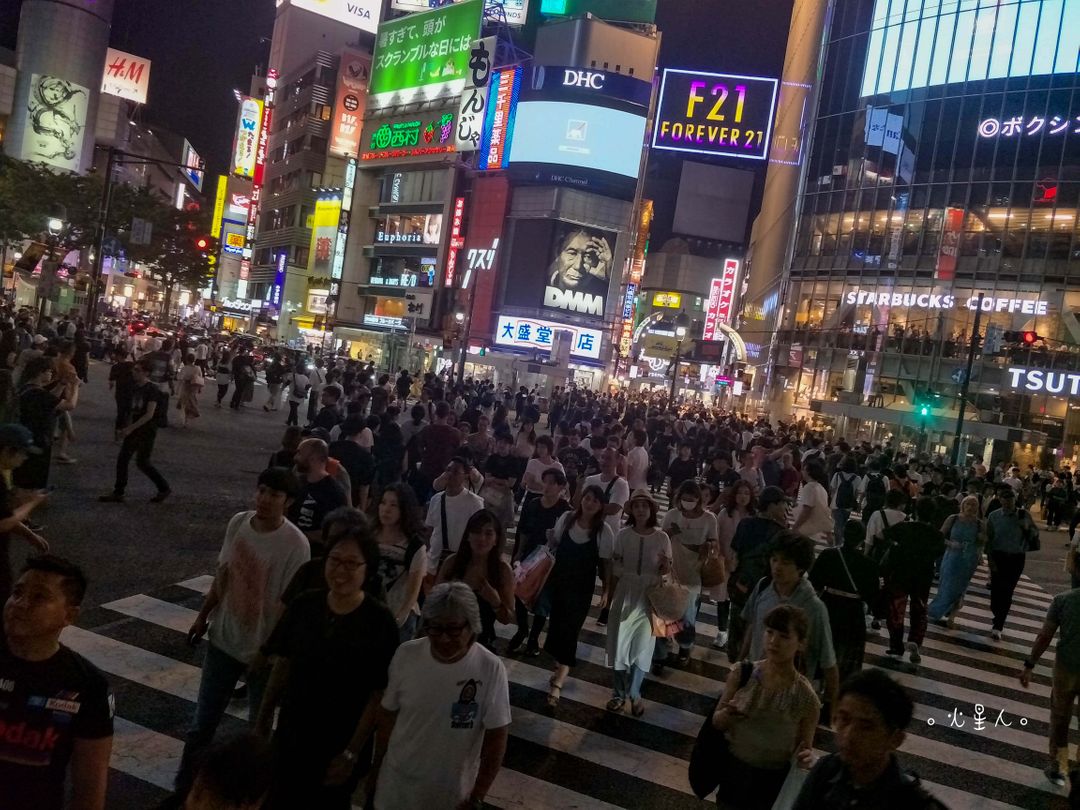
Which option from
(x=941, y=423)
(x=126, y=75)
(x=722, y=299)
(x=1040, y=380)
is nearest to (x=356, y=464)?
(x=1040, y=380)

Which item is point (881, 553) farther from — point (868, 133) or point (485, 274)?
point (485, 274)

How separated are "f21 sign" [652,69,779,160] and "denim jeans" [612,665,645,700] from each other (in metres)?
45.3

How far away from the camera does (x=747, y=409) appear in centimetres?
6356

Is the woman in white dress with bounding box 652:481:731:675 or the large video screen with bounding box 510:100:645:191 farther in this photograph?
the large video screen with bounding box 510:100:645:191

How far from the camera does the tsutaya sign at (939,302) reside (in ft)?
135

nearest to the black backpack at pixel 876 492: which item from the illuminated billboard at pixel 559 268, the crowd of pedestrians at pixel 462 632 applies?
the crowd of pedestrians at pixel 462 632

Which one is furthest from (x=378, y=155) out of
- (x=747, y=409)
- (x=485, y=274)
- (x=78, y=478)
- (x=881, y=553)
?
(x=881, y=553)

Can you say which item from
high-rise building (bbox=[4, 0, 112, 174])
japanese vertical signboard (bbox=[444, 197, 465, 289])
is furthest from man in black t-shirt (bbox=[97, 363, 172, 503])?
high-rise building (bbox=[4, 0, 112, 174])

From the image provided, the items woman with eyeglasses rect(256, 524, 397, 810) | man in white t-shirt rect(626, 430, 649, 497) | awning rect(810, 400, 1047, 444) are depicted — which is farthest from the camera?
awning rect(810, 400, 1047, 444)

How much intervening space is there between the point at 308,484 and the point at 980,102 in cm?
4680

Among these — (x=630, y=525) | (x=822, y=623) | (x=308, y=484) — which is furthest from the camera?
(x=630, y=525)

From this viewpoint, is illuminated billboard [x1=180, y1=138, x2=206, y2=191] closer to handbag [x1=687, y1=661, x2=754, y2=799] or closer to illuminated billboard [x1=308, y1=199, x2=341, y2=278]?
illuminated billboard [x1=308, y1=199, x2=341, y2=278]

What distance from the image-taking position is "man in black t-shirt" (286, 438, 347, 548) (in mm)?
5719

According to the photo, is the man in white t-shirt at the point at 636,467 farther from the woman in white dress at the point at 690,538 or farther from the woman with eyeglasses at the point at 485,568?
the woman with eyeglasses at the point at 485,568
